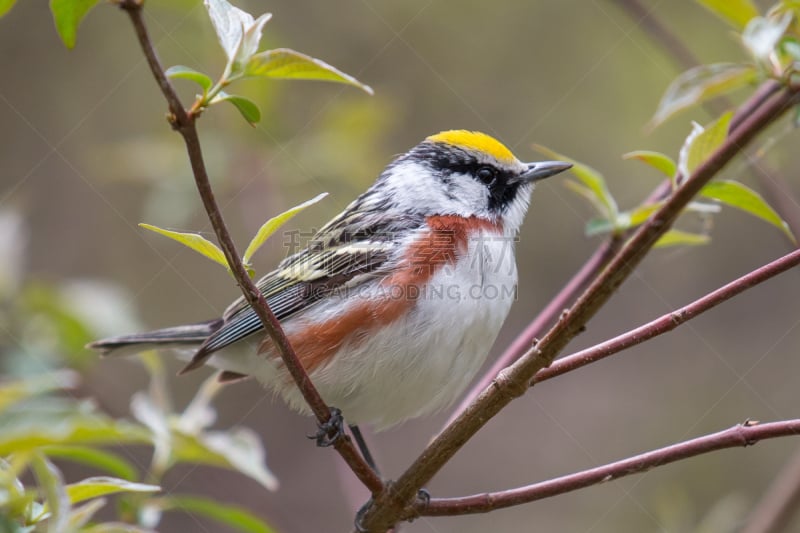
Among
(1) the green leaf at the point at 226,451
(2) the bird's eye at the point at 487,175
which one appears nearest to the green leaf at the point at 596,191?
(2) the bird's eye at the point at 487,175

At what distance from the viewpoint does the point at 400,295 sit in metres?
3.28

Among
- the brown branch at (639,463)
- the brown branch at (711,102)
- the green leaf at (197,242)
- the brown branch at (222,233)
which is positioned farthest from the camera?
the brown branch at (711,102)

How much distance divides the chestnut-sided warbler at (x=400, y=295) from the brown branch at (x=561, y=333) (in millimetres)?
873

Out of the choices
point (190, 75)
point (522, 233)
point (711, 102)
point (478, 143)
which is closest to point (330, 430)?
point (190, 75)

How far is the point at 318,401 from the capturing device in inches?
90.2

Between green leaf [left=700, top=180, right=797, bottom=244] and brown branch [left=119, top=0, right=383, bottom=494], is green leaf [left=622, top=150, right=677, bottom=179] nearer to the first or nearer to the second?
green leaf [left=700, top=180, right=797, bottom=244]

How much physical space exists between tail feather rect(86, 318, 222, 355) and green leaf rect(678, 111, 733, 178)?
104 inches

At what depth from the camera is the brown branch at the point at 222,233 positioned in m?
1.52

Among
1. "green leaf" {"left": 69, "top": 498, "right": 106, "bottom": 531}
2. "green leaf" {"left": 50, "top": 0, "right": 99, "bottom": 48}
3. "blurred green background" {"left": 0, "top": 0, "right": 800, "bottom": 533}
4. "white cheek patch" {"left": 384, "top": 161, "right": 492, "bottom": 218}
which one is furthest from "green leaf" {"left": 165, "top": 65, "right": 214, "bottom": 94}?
"blurred green background" {"left": 0, "top": 0, "right": 800, "bottom": 533}

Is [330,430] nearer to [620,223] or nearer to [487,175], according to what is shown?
[620,223]

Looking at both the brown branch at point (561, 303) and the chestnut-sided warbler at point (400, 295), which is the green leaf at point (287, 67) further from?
the chestnut-sided warbler at point (400, 295)

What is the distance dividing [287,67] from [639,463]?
1266 mm

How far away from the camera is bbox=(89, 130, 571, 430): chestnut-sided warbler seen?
329cm

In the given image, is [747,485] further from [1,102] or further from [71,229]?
[1,102]
